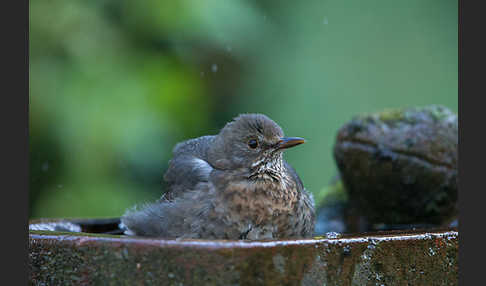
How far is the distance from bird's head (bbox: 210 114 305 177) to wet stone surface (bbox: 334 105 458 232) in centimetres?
143

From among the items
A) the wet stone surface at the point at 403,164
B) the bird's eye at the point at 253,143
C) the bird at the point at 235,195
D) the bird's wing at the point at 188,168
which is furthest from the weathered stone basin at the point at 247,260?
the wet stone surface at the point at 403,164

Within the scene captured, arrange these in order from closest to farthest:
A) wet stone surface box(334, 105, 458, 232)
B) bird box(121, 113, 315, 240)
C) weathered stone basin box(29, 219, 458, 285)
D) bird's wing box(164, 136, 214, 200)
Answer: weathered stone basin box(29, 219, 458, 285) → bird box(121, 113, 315, 240) → bird's wing box(164, 136, 214, 200) → wet stone surface box(334, 105, 458, 232)

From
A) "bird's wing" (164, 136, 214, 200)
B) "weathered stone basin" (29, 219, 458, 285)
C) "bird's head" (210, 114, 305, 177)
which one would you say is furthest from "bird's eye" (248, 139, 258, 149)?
"weathered stone basin" (29, 219, 458, 285)

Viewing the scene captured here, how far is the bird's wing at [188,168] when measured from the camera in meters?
3.23

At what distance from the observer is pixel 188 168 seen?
3326 mm

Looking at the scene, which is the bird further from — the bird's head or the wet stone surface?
the wet stone surface

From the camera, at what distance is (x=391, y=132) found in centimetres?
446

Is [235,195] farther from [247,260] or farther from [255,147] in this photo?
[247,260]

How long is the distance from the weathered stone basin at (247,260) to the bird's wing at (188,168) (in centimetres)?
72

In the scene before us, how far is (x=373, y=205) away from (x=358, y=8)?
148 inches

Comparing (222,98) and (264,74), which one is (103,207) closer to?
(222,98)

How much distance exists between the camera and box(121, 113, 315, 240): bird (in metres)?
2.98

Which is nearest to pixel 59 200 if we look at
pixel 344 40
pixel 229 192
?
pixel 229 192

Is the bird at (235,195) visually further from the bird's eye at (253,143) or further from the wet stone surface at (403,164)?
the wet stone surface at (403,164)
